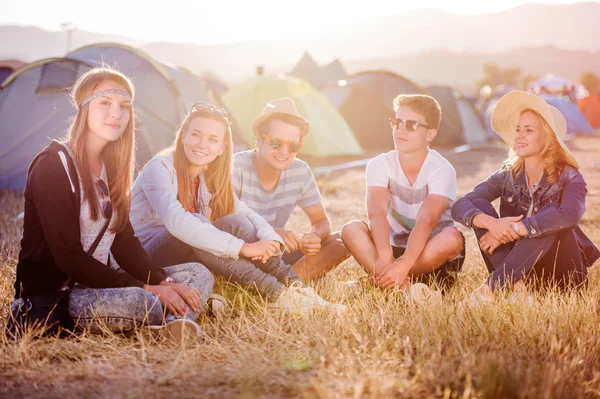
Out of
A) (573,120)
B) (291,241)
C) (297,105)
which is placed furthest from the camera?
(573,120)

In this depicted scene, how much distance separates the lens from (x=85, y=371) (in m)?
2.57

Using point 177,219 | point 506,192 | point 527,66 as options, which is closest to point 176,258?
point 177,219

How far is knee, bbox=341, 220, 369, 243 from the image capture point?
13.1 feet

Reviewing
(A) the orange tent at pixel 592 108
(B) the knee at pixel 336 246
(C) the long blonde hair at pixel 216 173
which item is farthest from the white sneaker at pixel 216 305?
(A) the orange tent at pixel 592 108

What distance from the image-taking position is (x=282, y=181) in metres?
4.28

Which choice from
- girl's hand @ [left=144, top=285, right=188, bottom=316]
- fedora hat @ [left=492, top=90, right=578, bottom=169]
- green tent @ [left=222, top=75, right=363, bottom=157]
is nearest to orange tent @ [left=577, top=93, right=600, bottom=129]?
green tent @ [left=222, top=75, right=363, bottom=157]

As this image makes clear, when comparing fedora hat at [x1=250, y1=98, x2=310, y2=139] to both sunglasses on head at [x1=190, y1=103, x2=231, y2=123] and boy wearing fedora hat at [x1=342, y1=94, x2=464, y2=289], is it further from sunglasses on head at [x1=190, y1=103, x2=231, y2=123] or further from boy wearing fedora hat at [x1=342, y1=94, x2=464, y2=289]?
boy wearing fedora hat at [x1=342, y1=94, x2=464, y2=289]

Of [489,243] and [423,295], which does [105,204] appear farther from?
[489,243]

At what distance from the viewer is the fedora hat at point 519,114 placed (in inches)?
151

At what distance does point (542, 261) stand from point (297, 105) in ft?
28.6

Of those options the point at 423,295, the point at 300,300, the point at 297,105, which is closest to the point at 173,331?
the point at 300,300

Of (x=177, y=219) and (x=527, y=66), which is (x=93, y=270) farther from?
(x=527, y=66)

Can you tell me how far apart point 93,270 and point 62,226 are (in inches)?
9.4

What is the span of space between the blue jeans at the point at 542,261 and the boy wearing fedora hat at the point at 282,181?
1.04m
